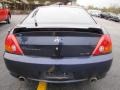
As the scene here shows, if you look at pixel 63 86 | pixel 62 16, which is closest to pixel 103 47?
pixel 63 86

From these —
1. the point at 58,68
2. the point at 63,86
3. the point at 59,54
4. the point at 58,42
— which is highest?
the point at 58,42

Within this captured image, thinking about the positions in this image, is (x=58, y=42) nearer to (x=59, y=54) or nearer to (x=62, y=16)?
(x=59, y=54)

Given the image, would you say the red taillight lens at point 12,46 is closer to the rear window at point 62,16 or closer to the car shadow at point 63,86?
the rear window at point 62,16

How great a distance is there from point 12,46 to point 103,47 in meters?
1.45

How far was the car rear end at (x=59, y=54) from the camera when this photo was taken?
430 centimetres

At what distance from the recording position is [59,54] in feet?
14.2

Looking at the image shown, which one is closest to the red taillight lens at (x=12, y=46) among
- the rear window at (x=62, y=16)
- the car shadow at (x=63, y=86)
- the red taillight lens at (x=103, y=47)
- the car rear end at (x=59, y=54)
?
the car rear end at (x=59, y=54)

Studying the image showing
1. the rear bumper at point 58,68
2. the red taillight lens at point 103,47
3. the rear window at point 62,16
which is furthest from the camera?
the rear window at point 62,16

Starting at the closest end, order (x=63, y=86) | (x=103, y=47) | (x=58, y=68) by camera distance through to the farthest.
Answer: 1. (x=58, y=68)
2. (x=103, y=47)
3. (x=63, y=86)

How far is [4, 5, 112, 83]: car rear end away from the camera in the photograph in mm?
4301

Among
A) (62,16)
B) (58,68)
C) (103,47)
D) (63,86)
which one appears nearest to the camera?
(58,68)

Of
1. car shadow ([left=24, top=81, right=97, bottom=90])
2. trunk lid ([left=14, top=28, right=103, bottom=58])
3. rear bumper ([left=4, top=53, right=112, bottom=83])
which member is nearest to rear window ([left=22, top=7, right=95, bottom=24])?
trunk lid ([left=14, top=28, right=103, bottom=58])

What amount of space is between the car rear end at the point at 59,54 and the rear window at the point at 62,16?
60 centimetres

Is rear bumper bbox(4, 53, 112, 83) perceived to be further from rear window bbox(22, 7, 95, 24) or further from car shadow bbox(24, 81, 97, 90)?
rear window bbox(22, 7, 95, 24)
